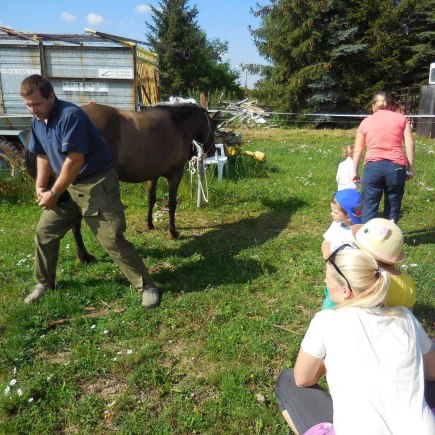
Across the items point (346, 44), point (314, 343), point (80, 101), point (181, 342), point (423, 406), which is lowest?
point (181, 342)

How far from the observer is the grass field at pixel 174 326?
8.41 ft

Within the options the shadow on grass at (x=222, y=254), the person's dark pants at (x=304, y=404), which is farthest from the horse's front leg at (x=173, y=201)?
the person's dark pants at (x=304, y=404)

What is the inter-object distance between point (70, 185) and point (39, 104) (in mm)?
721

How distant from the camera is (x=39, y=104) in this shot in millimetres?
3078

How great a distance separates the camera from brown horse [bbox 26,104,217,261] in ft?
15.3

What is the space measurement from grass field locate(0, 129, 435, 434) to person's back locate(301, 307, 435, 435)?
1.01m

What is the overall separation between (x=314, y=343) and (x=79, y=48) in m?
7.82

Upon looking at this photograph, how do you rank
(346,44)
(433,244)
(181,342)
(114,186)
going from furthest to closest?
1. (346,44)
2. (433,244)
3. (114,186)
4. (181,342)

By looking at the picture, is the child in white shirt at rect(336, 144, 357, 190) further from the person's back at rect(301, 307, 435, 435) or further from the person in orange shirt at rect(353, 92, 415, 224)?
the person's back at rect(301, 307, 435, 435)

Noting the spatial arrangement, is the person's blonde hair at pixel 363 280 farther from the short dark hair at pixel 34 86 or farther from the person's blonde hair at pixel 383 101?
the person's blonde hair at pixel 383 101

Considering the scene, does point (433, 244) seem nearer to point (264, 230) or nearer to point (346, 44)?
point (264, 230)

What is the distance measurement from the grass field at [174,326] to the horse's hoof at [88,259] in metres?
0.07

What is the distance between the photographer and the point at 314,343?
1776 mm

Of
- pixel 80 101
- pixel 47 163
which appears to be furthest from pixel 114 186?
pixel 80 101
